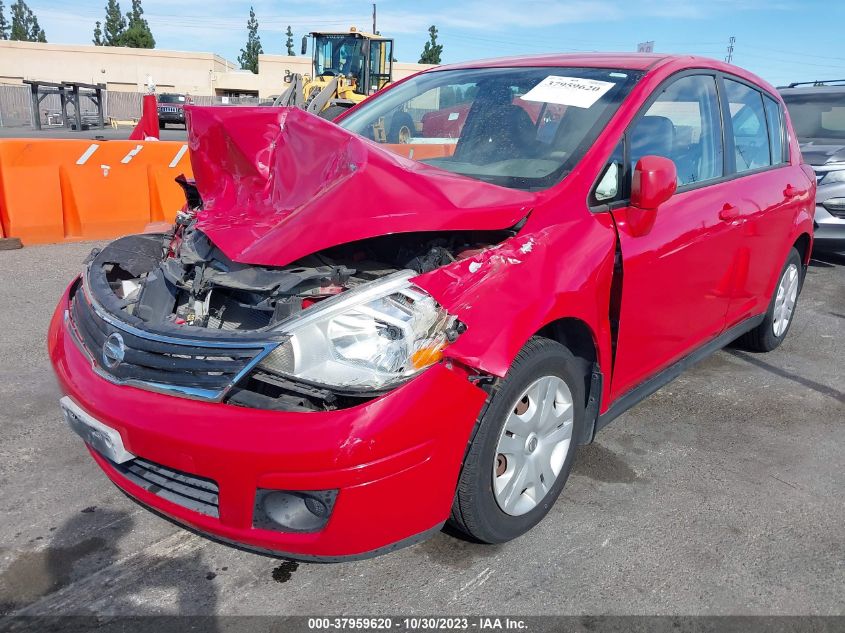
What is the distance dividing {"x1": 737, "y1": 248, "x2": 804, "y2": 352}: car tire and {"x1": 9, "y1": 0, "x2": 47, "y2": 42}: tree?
357 ft

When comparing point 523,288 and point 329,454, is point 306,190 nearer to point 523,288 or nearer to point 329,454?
point 523,288

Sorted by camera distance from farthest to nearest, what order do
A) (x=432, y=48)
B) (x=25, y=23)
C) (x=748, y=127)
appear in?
(x=25, y=23) → (x=432, y=48) → (x=748, y=127)

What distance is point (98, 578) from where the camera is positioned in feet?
7.59

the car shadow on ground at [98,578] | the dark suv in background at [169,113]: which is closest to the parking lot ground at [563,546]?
the car shadow on ground at [98,578]

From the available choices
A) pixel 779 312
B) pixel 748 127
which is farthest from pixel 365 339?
pixel 779 312

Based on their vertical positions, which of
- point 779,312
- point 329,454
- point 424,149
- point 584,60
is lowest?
point 779,312

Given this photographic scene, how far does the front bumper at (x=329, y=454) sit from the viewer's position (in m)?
1.94

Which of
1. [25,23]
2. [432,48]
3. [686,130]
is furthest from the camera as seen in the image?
[25,23]

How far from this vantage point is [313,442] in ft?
6.33

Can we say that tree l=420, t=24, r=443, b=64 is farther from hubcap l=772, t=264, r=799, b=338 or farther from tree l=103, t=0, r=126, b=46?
hubcap l=772, t=264, r=799, b=338

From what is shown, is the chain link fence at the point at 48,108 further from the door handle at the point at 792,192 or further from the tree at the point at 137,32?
the tree at the point at 137,32

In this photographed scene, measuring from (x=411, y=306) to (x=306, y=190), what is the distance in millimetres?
774

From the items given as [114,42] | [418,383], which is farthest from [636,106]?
[114,42]

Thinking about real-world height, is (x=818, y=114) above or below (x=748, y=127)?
above
